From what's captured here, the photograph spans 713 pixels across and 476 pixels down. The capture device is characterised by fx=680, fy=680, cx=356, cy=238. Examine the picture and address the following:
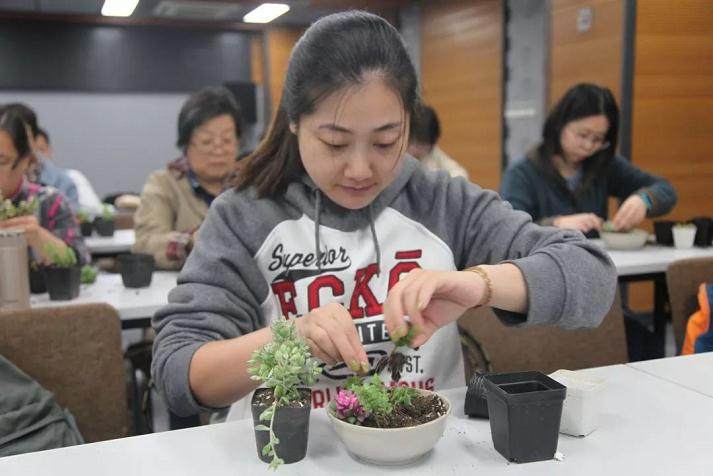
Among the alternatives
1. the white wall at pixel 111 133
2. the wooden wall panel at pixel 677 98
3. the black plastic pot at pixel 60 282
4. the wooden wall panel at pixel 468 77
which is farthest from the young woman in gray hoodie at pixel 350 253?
the white wall at pixel 111 133

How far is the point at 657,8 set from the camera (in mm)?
3949

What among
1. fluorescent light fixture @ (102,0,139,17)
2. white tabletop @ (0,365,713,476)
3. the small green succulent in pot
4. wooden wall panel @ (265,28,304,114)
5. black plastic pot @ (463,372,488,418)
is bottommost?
white tabletop @ (0,365,713,476)

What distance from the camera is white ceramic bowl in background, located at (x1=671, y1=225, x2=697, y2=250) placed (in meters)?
2.59

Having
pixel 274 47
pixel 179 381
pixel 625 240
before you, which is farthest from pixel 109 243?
pixel 274 47

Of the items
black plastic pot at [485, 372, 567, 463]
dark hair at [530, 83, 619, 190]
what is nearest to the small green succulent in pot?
black plastic pot at [485, 372, 567, 463]

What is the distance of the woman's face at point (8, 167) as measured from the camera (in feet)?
7.92

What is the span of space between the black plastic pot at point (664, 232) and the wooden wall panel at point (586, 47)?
1.63m

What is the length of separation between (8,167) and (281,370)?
1.98 metres

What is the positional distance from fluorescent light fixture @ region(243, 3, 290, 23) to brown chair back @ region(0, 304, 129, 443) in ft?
17.0

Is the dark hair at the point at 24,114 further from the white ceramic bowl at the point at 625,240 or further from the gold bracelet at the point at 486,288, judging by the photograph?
the white ceramic bowl at the point at 625,240

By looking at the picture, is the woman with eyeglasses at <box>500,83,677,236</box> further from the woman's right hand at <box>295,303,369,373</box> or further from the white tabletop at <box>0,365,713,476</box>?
the woman's right hand at <box>295,303,369,373</box>

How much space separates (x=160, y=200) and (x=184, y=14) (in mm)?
5001

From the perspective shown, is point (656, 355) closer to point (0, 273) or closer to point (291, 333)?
point (291, 333)

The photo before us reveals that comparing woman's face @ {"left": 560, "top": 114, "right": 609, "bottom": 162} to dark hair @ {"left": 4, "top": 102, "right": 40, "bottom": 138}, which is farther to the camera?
woman's face @ {"left": 560, "top": 114, "right": 609, "bottom": 162}
